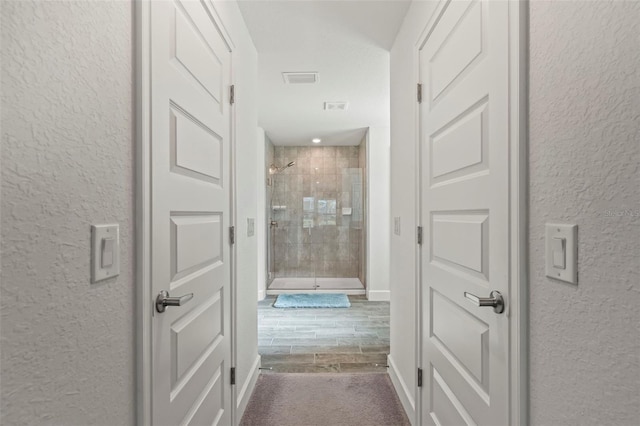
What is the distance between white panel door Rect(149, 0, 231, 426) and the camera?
94cm

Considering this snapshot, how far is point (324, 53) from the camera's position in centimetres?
235

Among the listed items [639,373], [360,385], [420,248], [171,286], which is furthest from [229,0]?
[360,385]

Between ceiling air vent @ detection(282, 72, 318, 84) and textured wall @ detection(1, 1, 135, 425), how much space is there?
6.51 ft

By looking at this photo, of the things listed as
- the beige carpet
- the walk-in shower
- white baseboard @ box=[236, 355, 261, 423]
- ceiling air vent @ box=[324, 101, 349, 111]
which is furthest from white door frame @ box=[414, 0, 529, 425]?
the walk-in shower

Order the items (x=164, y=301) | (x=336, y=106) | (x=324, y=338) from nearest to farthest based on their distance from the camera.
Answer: (x=164, y=301) < (x=324, y=338) < (x=336, y=106)

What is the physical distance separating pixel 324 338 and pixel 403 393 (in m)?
1.16

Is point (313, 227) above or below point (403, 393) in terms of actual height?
above

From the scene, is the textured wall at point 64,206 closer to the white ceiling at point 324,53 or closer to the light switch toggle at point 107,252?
the light switch toggle at point 107,252

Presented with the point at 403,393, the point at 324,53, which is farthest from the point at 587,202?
the point at 324,53

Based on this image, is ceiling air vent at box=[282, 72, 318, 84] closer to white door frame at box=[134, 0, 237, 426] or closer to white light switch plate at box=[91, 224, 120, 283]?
white door frame at box=[134, 0, 237, 426]

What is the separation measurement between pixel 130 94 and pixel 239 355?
4.90ft

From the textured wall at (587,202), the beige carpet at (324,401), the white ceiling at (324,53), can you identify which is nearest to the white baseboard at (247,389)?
the beige carpet at (324,401)

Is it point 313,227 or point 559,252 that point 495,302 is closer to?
point 559,252

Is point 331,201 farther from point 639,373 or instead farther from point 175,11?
point 639,373
